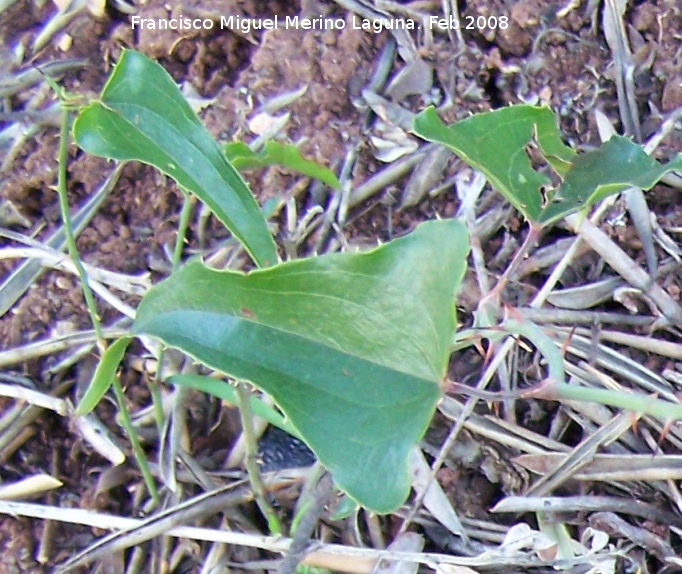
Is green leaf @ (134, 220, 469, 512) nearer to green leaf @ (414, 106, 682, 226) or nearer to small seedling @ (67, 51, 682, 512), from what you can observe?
small seedling @ (67, 51, 682, 512)

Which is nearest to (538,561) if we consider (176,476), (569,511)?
(569,511)

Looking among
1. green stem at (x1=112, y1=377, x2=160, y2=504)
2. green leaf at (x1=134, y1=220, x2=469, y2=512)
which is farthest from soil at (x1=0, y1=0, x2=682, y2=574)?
green leaf at (x1=134, y1=220, x2=469, y2=512)

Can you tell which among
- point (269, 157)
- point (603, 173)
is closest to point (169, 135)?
point (269, 157)

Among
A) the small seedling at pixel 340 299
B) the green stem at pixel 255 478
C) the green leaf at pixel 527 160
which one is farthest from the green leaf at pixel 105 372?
the green leaf at pixel 527 160

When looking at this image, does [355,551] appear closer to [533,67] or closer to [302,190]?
[302,190]

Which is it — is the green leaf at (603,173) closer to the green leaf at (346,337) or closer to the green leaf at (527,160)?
the green leaf at (527,160)
